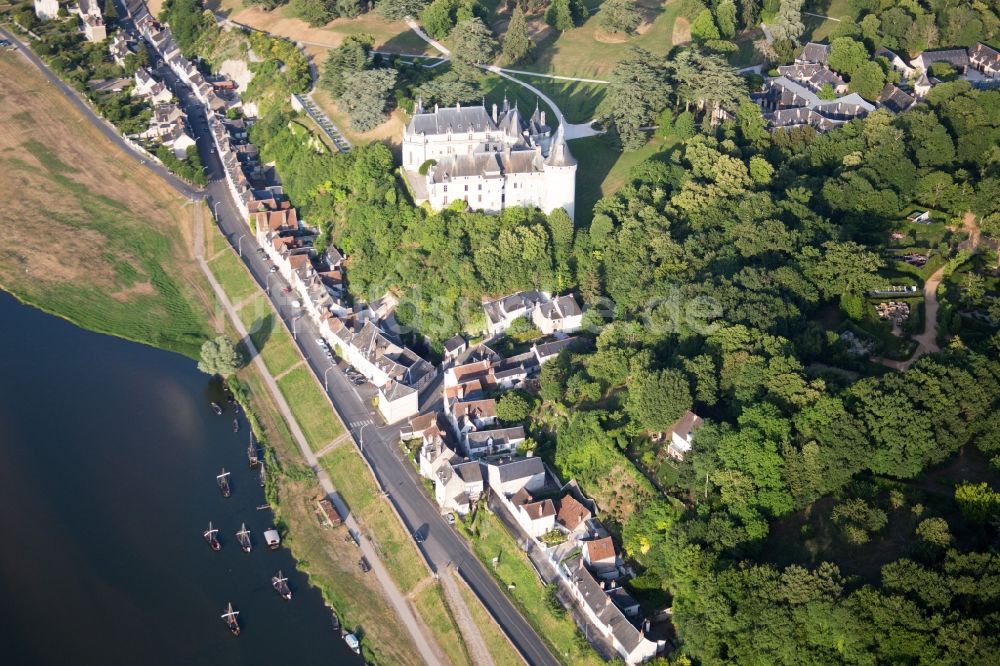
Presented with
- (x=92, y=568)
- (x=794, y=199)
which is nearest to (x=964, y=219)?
(x=794, y=199)

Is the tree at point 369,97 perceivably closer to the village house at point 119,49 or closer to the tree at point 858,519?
the village house at point 119,49

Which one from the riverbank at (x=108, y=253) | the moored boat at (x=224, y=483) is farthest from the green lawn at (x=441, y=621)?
the moored boat at (x=224, y=483)

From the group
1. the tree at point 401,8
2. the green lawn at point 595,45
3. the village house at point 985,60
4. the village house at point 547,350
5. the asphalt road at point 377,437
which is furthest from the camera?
the tree at point 401,8

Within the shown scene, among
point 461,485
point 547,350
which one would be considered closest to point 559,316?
point 547,350

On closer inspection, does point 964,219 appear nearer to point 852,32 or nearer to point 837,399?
point 837,399

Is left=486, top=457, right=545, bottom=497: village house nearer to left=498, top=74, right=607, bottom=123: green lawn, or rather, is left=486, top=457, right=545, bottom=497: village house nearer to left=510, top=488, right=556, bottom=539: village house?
left=510, top=488, right=556, bottom=539: village house

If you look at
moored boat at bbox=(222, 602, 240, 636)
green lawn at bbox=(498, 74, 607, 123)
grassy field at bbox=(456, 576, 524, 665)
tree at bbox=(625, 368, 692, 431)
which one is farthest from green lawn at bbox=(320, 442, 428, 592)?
green lawn at bbox=(498, 74, 607, 123)

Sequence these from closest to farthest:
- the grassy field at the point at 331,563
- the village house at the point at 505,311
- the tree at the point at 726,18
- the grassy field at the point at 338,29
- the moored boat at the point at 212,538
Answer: the grassy field at the point at 331,563, the moored boat at the point at 212,538, the village house at the point at 505,311, the tree at the point at 726,18, the grassy field at the point at 338,29
